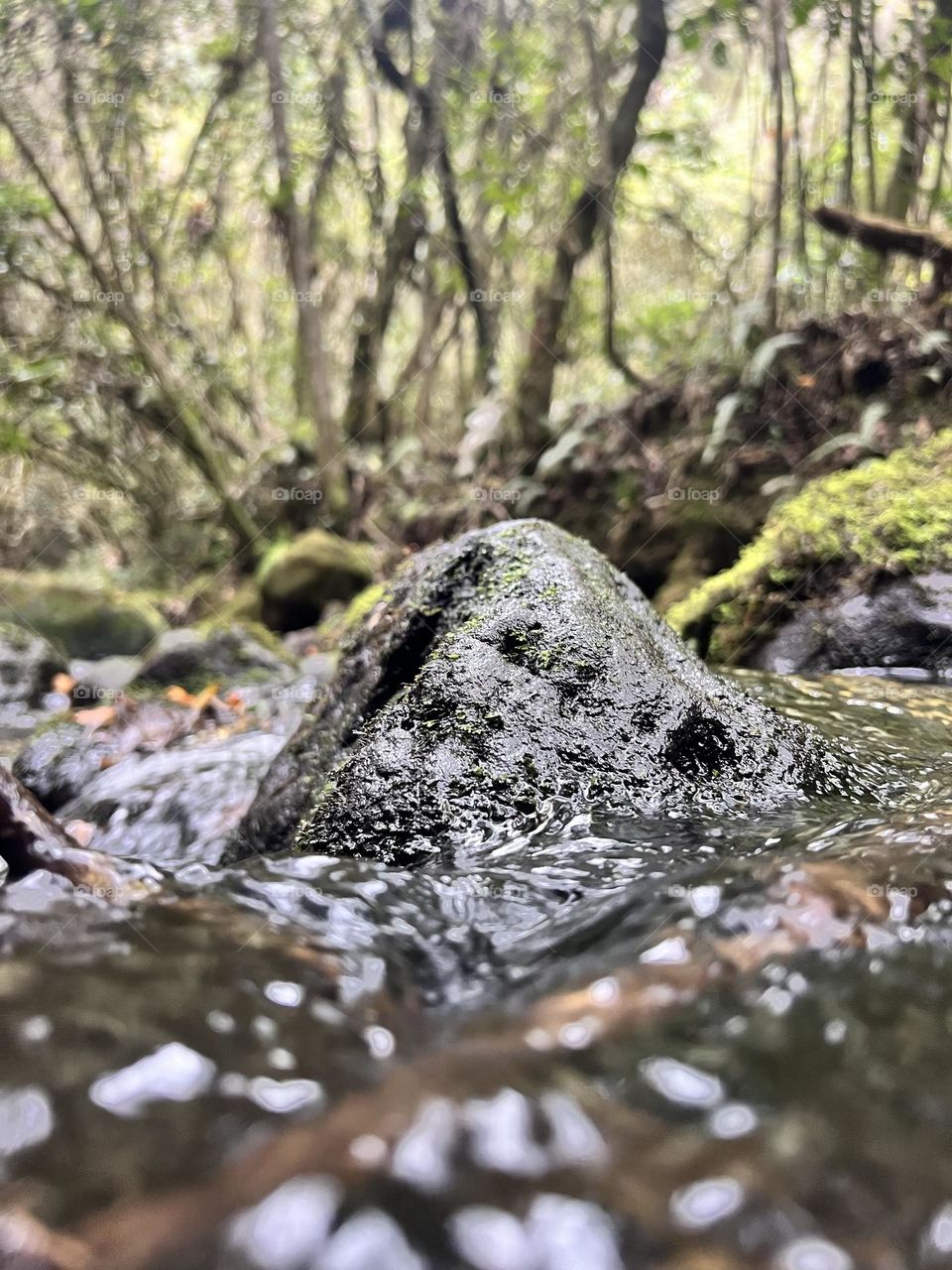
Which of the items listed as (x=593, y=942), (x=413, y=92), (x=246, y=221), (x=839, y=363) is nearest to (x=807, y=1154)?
(x=593, y=942)

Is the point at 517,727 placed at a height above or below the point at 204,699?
above

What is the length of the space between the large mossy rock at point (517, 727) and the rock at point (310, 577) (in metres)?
5.05

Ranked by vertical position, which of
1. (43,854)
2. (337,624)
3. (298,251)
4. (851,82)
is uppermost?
(851,82)

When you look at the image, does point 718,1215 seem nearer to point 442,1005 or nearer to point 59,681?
point 442,1005

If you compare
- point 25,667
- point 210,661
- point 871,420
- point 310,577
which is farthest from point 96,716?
point 871,420

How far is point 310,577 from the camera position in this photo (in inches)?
288

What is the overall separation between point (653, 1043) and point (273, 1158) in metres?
0.51

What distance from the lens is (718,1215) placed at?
0.83 meters

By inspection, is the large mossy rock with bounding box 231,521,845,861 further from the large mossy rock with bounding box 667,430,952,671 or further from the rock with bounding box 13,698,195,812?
the rock with bounding box 13,698,195,812

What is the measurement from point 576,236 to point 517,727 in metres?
6.32

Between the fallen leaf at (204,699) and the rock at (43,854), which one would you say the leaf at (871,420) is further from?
the rock at (43,854)

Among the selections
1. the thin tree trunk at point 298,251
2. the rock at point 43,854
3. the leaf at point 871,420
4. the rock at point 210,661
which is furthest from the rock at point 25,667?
the leaf at point 871,420

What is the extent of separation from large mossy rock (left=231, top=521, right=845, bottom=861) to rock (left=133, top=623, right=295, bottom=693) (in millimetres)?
3319

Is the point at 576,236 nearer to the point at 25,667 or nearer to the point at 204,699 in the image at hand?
the point at 204,699
